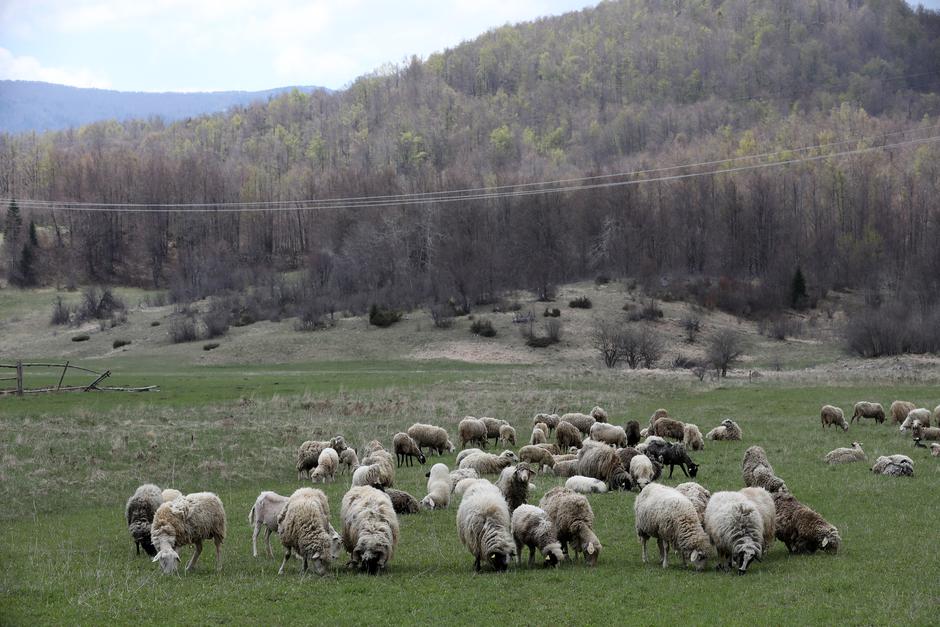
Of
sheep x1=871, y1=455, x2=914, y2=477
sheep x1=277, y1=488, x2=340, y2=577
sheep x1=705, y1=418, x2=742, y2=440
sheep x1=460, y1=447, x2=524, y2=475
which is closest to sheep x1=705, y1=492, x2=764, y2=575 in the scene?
sheep x1=277, y1=488, x2=340, y2=577

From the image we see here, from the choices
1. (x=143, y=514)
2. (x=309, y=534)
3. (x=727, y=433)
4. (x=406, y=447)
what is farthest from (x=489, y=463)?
(x=727, y=433)

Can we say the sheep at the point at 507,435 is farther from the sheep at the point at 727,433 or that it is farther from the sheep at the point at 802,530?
the sheep at the point at 802,530

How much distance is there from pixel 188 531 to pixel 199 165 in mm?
144757

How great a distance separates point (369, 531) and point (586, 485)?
7.37 meters

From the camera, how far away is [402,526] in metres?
16.6

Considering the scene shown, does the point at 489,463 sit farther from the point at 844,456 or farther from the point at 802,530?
the point at 844,456

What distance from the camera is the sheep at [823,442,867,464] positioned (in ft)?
75.1

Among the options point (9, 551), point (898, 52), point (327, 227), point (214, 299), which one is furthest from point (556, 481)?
point (898, 52)

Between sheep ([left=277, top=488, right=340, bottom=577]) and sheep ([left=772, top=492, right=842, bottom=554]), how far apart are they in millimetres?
7541

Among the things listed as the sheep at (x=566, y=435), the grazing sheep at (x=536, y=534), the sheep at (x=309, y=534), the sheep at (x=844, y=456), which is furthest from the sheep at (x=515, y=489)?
the sheep at (x=844, y=456)

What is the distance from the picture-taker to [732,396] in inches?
1645

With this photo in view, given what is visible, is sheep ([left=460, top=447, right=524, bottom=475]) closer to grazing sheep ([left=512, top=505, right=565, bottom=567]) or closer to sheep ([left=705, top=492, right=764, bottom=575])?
grazing sheep ([left=512, top=505, right=565, bottom=567])

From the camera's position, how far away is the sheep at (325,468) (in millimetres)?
22141

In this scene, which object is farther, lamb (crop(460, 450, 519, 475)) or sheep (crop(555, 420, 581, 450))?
sheep (crop(555, 420, 581, 450))
